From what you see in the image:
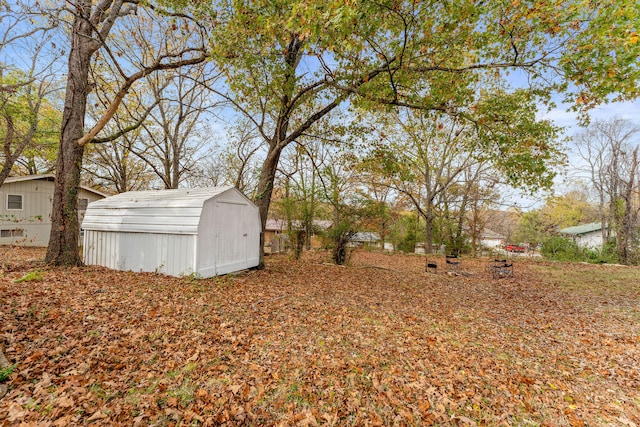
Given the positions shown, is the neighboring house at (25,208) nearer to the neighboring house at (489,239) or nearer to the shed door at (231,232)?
the shed door at (231,232)

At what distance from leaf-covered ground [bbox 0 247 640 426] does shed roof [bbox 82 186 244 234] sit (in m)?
1.35

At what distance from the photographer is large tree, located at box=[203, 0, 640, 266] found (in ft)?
14.8

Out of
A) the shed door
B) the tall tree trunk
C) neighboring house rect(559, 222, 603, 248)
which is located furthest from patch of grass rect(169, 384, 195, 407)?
neighboring house rect(559, 222, 603, 248)

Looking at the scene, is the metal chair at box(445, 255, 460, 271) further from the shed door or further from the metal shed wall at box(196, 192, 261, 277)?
the shed door

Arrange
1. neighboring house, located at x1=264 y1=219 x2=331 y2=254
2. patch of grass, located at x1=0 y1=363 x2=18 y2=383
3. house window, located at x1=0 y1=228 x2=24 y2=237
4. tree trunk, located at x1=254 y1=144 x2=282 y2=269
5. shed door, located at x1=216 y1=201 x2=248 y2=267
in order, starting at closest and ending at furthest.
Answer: patch of grass, located at x1=0 y1=363 x2=18 y2=383, shed door, located at x1=216 y1=201 x2=248 y2=267, tree trunk, located at x1=254 y1=144 x2=282 y2=269, neighboring house, located at x1=264 y1=219 x2=331 y2=254, house window, located at x1=0 y1=228 x2=24 y2=237

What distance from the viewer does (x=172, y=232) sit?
22.5ft

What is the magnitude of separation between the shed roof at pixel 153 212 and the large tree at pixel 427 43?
3.29 m

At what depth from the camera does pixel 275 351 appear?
3.63 m

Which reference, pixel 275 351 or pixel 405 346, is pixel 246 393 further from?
pixel 405 346

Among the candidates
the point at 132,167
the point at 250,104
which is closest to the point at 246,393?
the point at 250,104

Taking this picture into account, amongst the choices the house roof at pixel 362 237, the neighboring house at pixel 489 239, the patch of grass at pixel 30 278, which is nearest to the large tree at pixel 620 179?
the neighboring house at pixel 489 239

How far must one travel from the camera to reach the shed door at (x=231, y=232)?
7480mm

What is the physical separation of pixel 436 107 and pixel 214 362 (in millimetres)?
7035

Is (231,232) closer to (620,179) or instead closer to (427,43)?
(427,43)
